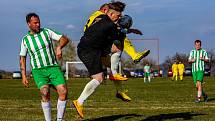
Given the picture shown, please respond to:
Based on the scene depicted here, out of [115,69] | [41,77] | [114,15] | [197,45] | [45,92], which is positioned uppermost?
[114,15]

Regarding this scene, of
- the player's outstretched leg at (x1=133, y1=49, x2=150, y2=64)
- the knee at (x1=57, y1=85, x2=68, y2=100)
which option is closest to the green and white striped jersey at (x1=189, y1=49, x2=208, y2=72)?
the player's outstretched leg at (x1=133, y1=49, x2=150, y2=64)

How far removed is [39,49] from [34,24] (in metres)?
0.49

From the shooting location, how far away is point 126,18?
11219 mm

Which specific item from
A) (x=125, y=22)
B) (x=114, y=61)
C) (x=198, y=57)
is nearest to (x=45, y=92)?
(x=125, y=22)

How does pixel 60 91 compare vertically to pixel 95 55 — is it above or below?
below

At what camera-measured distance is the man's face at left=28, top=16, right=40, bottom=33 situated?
374 inches

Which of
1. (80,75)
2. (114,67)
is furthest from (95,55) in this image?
(80,75)

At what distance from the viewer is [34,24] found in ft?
31.4

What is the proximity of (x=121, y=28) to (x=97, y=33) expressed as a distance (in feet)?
3.18

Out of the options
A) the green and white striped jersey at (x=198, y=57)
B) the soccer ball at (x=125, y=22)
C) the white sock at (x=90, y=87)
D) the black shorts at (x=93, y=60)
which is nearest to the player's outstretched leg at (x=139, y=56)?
the soccer ball at (x=125, y=22)

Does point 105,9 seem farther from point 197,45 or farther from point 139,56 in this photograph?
point 197,45

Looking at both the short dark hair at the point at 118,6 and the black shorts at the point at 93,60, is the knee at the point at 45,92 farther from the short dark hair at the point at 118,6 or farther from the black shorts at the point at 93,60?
the short dark hair at the point at 118,6

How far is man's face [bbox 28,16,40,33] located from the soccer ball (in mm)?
2142

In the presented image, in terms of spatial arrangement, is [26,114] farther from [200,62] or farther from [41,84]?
[200,62]
